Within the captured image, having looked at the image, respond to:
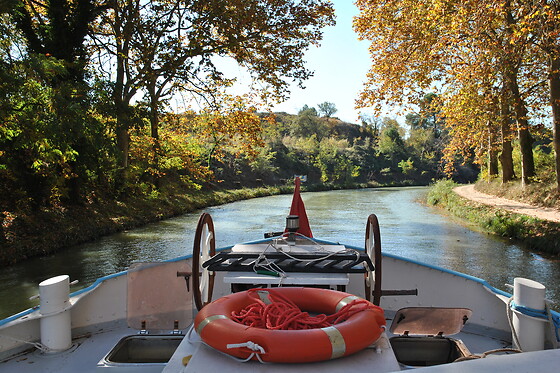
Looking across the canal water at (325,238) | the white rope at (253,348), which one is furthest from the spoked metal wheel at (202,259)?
the canal water at (325,238)

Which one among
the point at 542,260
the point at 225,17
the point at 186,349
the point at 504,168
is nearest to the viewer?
the point at 186,349

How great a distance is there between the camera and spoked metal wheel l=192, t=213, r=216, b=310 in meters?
3.26

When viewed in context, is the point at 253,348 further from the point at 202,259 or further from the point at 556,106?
the point at 556,106

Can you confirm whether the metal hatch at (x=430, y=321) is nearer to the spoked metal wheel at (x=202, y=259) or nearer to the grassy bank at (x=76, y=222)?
the spoked metal wheel at (x=202, y=259)

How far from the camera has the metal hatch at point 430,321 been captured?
11.5 feet

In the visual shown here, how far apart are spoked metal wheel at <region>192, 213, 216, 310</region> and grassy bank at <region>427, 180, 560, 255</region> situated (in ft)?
29.6

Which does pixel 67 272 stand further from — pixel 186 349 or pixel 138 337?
pixel 186 349

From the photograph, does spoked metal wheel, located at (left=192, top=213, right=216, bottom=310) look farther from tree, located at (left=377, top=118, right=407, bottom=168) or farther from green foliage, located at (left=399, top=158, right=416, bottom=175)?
tree, located at (left=377, top=118, right=407, bottom=168)

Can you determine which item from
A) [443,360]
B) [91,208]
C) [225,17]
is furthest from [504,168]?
[443,360]

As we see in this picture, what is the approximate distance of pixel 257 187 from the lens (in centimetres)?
3403

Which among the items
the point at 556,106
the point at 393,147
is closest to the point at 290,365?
the point at 556,106

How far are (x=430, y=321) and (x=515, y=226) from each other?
31.6ft

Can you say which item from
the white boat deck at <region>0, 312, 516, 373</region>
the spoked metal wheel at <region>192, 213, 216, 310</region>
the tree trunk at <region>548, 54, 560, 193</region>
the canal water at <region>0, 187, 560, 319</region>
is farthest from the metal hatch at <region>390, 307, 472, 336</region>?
the tree trunk at <region>548, 54, 560, 193</region>

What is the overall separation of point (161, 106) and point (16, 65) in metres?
5.57
